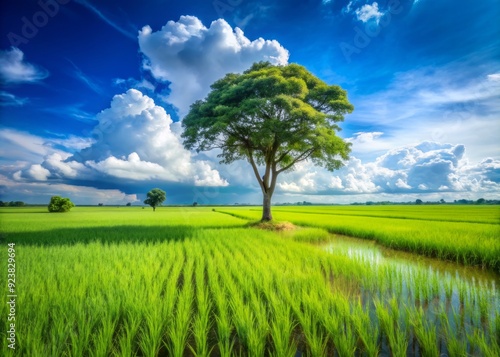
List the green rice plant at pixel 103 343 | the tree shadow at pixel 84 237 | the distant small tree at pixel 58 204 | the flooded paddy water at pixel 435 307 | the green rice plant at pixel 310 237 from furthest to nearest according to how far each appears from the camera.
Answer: the distant small tree at pixel 58 204, the green rice plant at pixel 310 237, the tree shadow at pixel 84 237, the flooded paddy water at pixel 435 307, the green rice plant at pixel 103 343

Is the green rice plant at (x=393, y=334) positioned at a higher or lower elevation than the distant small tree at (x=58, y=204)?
lower

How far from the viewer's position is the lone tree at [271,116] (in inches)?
555

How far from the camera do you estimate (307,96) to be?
52.0 feet

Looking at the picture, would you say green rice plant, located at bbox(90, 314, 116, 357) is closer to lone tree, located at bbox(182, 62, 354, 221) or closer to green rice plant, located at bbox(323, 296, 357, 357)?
green rice plant, located at bbox(323, 296, 357, 357)

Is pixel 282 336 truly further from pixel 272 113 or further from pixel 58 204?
pixel 58 204

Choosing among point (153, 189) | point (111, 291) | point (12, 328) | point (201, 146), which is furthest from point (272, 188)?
point (153, 189)

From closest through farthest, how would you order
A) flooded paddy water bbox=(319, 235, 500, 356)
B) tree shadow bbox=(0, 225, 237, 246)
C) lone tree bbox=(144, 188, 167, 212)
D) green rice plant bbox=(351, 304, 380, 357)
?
green rice plant bbox=(351, 304, 380, 357) < flooded paddy water bbox=(319, 235, 500, 356) < tree shadow bbox=(0, 225, 237, 246) < lone tree bbox=(144, 188, 167, 212)

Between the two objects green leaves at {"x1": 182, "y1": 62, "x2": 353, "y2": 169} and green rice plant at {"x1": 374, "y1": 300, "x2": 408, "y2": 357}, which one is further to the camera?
green leaves at {"x1": 182, "y1": 62, "x2": 353, "y2": 169}

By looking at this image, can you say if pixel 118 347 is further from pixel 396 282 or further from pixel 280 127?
pixel 280 127

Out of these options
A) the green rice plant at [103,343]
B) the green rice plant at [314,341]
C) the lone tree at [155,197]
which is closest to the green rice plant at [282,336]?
the green rice plant at [314,341]

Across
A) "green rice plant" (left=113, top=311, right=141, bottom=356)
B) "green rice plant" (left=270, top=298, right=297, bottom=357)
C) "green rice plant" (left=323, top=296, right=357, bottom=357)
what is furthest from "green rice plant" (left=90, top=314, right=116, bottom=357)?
"green rice plant" (left=323, top=296, right=357, bottom=357)

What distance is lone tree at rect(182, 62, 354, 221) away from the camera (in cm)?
1409

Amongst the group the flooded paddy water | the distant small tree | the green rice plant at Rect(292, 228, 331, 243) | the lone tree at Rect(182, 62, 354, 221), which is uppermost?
the lone tree at Rect(182, 62, 354, 221)

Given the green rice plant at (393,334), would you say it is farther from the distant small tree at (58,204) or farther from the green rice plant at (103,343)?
the distant small tree at (58,204)
